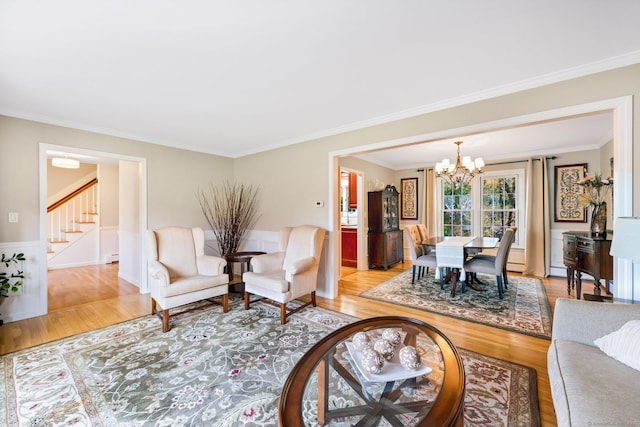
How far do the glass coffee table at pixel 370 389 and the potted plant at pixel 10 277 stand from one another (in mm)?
3438

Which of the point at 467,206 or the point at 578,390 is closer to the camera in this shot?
the point at 578,390

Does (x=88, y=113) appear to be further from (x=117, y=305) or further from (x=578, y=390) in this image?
(x=578, y=390)

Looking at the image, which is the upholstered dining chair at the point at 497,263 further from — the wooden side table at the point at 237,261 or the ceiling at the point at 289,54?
the wooden side table at the point at 237,261

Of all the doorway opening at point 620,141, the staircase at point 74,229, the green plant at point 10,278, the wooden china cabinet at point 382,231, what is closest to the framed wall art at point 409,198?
the wooden china cabinet at point 382,231

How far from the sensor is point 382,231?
5336 millimetres

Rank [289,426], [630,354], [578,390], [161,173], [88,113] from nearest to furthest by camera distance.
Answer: [289,426], [578,390], [630,354], [88,113], [161,173]

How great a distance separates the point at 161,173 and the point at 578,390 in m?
4.73

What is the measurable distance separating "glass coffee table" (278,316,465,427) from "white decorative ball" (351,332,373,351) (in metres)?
0.03

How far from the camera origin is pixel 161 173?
13.3ft

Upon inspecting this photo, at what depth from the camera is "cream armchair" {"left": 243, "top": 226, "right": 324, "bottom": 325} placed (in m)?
2.91

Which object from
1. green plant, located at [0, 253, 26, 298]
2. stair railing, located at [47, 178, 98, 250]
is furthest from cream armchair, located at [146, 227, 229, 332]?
stair railing, located at [47, 178, 98, 250]

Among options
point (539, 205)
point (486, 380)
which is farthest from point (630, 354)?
point (539, 205)

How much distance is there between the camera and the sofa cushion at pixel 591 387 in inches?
38.3

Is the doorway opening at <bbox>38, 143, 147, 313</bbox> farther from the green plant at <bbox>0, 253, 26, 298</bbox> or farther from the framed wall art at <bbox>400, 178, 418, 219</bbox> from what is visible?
the framed wall art at <bbox>400, 178, 418, 219</bbox>
